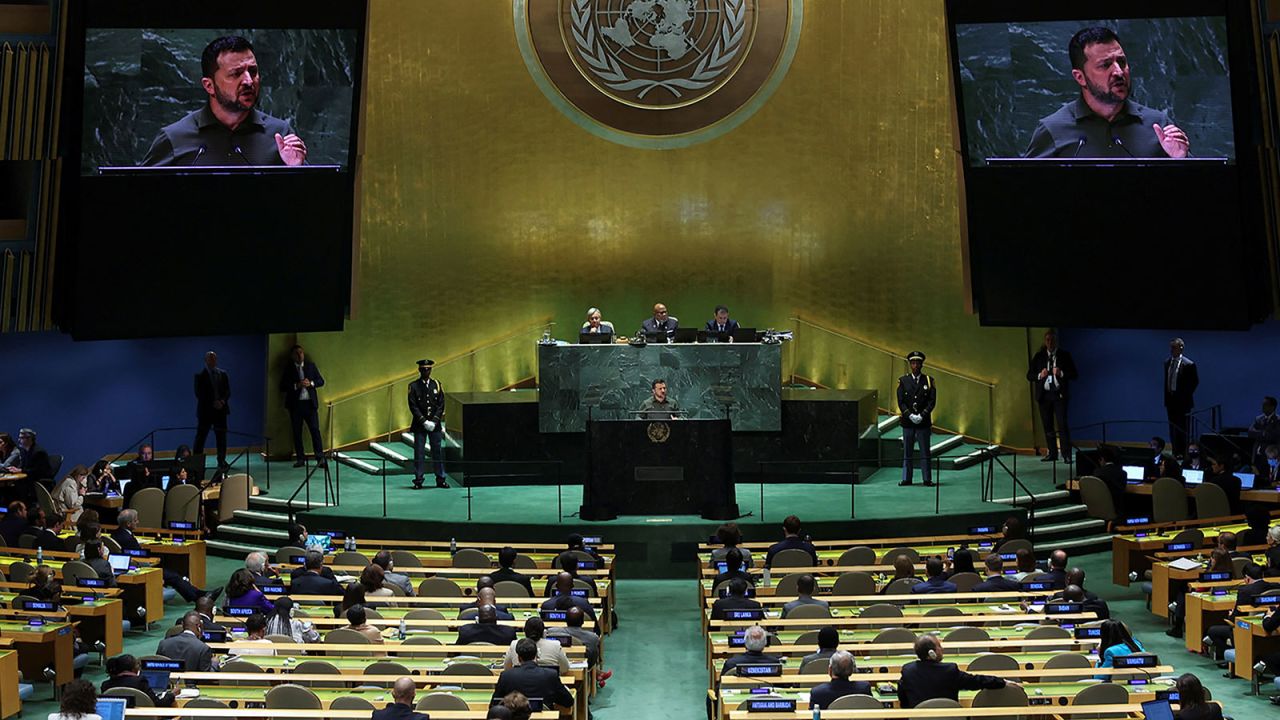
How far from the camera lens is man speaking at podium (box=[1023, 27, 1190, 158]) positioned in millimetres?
18422

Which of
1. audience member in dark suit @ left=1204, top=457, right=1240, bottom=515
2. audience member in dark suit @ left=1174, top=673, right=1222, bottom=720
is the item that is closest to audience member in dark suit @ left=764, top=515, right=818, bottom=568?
audience member in dark suit @ left=1204, top=457, right=1240, bottom=515

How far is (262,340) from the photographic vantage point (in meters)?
23.9

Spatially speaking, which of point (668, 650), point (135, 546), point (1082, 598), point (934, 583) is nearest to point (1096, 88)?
point (934, 583)

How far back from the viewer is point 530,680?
1019 centimetres

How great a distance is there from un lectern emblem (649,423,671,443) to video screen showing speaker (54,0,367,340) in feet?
14.8

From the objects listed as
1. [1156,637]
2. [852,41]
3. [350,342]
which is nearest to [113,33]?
[350,342]

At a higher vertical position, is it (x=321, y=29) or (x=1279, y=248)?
(x=321, y=29)

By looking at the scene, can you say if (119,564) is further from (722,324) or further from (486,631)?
(722,324)

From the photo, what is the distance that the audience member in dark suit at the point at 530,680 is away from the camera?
10.2m

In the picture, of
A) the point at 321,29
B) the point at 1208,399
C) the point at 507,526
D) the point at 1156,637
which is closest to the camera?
the point at 1156,637

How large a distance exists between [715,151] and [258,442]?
804 cm

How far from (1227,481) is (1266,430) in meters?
2.08

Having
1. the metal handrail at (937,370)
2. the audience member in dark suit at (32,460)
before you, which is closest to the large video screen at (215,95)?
the audience member in dark suit at (32,460)

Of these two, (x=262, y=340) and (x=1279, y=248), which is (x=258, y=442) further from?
(x=1279, y=248)
